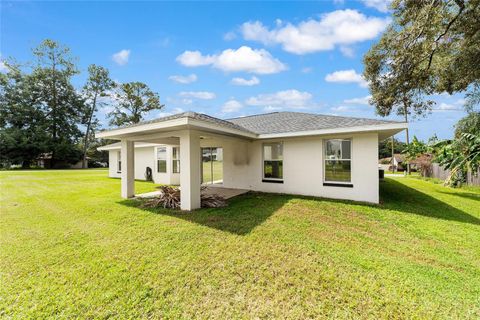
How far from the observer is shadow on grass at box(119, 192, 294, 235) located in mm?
5348

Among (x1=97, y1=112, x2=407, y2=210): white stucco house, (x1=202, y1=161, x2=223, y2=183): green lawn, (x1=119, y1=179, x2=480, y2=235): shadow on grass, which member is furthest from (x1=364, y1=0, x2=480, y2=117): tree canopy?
(x1=202, y1=161, x2=223, y2=183): green lawn

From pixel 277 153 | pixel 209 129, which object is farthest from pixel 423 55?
pixel 209 129

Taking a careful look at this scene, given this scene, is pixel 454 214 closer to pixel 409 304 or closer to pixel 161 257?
pixel 409 304

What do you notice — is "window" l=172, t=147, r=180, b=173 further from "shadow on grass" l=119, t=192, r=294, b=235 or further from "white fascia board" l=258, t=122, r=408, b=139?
"white fascia board" l=258, t=122, r=408, b=139

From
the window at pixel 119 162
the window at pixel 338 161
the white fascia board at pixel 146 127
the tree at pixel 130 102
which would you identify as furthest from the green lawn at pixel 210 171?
the tree at pixel 130 102

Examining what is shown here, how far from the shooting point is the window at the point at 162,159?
521 inches

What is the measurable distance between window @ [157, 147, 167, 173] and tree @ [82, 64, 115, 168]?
29.8m

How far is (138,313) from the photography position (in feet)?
8.21

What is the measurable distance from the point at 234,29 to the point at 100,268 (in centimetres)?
1120

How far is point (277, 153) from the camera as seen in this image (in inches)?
368

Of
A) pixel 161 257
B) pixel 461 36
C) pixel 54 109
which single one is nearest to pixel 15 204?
pixel 161 257

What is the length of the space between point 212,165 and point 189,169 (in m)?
5.37

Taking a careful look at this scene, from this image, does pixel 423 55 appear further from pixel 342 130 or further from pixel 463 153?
pixel 342 130

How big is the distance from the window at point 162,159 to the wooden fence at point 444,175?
57.9ft
